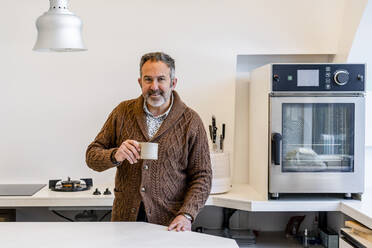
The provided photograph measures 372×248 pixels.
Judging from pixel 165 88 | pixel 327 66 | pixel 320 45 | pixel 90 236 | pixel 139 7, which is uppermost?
pixel 139 7

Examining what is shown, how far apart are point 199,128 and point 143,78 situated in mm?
354

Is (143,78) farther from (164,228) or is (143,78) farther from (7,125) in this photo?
(7,125)

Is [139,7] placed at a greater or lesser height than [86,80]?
greater

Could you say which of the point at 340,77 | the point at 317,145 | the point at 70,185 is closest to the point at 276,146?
the point at 317,145

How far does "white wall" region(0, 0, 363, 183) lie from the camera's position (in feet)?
11.7

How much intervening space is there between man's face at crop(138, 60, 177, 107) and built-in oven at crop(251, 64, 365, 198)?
978 mm

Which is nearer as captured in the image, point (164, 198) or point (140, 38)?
point (164, 198)

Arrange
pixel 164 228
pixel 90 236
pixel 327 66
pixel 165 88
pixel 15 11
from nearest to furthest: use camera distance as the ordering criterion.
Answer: pixel 90 236 → pixel 164 228 → pixel 165 88 → pixel 327 66 → pixel 15 11

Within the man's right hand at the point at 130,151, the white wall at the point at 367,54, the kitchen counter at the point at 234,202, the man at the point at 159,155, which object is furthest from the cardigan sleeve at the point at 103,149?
the white wall at the point at 367,54

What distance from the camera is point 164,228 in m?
2.08

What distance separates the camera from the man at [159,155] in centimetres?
228

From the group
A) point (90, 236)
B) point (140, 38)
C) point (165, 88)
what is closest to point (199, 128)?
point (165, 88)

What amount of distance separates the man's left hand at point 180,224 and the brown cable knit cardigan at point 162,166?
5cm

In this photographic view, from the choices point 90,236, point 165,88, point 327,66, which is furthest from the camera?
point 327,66
